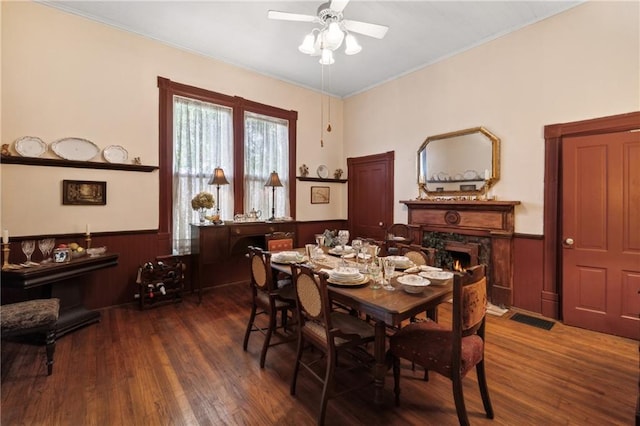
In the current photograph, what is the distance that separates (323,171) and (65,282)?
4.10 m

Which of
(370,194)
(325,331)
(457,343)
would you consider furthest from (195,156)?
(457,343)

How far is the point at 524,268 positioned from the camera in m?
3.51

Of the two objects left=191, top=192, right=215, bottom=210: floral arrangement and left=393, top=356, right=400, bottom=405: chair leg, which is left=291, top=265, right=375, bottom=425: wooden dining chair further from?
left=191, top=192, right=215, bottom=210: floral arrangement

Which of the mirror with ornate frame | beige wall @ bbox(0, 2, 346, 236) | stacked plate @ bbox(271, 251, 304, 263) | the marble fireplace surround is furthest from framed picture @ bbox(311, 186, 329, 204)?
stacked plate @ bbox(271, 251, 304, 263)

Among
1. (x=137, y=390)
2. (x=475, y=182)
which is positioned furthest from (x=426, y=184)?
(x=137, y=390)

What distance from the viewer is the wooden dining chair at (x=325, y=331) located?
1762 millimetres

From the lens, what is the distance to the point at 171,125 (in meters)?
3.96

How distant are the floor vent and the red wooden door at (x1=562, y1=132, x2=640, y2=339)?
21 centimetres

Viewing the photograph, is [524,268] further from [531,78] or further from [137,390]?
[137,390]

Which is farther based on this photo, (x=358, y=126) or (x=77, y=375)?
(x=358, y=126)

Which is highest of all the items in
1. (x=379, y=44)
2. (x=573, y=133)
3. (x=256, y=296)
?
(x=379, y=44)

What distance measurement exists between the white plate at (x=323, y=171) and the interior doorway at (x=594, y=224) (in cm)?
345

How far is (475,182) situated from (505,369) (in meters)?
2.39

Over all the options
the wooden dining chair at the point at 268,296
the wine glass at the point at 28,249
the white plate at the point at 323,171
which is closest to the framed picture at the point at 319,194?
the white plate at the point at 323,171
